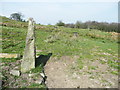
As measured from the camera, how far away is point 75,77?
6.21 m

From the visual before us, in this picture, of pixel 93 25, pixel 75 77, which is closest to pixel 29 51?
pixel 75 77

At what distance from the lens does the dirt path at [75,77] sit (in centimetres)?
550

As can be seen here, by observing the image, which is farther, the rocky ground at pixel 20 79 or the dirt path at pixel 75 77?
the dirt path at pixel 75 77

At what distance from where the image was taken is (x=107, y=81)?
5832 millimetres

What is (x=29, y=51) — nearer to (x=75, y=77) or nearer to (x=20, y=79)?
(x=20, y=79)

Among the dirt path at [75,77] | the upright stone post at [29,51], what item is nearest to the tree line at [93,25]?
the dirt path at [75,77]

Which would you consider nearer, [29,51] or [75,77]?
[75,77]

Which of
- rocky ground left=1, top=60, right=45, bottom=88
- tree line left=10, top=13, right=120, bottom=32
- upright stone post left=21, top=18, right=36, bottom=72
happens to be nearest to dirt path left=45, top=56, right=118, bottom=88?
rocky ground left=1, top=60, right=45, bottom=88

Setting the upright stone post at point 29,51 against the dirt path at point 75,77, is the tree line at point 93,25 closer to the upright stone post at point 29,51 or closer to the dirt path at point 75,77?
the dirt path at point 75,77

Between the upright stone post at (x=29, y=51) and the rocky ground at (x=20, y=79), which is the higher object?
the upright stone post at (x=29, y=51)

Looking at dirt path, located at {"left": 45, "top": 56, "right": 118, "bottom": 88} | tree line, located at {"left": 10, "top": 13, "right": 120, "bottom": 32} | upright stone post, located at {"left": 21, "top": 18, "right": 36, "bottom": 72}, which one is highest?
tree line, located at {"left": 10, "top": 13, "right": 120, "bottom": 32}

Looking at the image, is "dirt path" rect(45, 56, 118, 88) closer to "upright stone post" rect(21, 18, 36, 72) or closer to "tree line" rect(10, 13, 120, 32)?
"upright stone post" rect(21, 18, 36, 72)

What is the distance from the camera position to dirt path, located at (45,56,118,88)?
18.0ft

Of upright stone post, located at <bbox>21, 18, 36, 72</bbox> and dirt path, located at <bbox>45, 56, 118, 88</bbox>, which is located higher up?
upright stone post, located at <bbox>21, 18, 36, 72</bbox>
